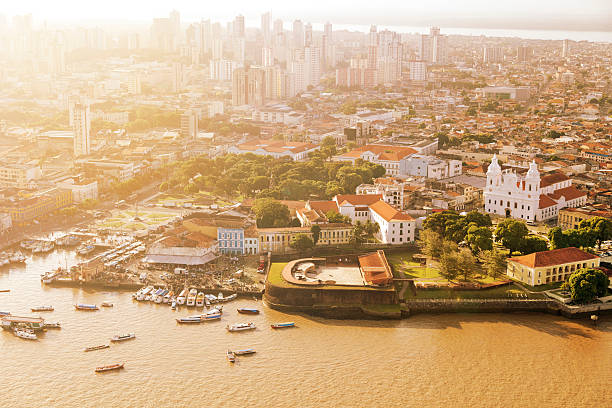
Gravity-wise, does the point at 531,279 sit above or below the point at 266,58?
below

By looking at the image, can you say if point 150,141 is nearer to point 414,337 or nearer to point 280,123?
point 280,123

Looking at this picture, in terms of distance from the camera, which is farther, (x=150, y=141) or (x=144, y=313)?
(x=150, y=141)

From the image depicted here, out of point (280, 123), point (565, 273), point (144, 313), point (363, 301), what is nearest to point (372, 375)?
point (363, 301)

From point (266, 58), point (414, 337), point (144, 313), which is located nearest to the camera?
point (414, 337)

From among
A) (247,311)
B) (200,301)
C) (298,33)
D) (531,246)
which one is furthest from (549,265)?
(298,33)

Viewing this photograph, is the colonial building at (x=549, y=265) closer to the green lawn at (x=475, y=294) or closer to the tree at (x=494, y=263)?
the tree at (x=494, y=263)

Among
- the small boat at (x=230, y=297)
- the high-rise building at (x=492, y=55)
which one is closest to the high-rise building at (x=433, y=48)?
the high-rise building at (x=492, y=55)

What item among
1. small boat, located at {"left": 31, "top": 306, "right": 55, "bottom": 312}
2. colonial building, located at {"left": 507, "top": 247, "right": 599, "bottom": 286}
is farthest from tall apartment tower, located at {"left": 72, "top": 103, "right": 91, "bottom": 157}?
colonial building, located at {"left": 507, "top": 247, "right": 599, "bottom": 286}
